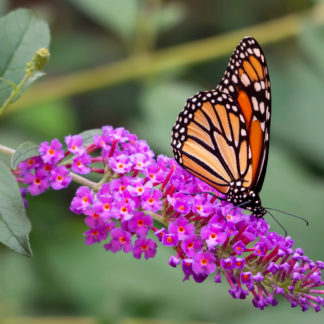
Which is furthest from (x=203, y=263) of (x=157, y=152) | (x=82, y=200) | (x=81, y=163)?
(x=157, y=152)

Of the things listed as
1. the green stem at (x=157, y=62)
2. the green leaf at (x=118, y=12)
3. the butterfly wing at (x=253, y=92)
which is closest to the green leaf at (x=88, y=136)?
the butterfly wing at (x=253, y=92)

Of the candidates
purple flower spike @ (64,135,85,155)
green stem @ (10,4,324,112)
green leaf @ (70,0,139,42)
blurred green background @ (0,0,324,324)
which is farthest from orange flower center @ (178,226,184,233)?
green leaf @ (70,0,139,42)

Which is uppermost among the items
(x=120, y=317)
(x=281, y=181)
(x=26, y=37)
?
(x=26, y=37)

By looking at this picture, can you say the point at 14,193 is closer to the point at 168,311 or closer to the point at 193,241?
the point at 193,241

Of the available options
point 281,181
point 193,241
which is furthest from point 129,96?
point 193,241

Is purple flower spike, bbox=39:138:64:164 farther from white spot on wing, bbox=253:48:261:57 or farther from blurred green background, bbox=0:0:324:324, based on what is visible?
blurred green background, bbox=0:0:324:324

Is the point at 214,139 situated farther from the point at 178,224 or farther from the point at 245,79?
the point at 178,224

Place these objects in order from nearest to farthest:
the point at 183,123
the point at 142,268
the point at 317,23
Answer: the point at 183,123 → the point at 142,268 → the point at 317,23
